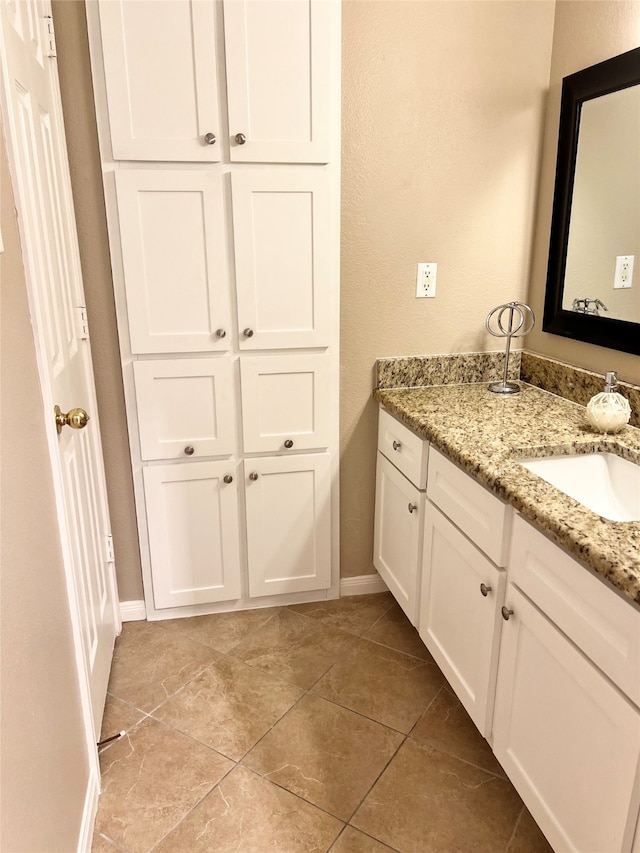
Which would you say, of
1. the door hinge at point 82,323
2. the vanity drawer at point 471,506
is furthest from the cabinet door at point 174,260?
the vanity drawer at point 471,506

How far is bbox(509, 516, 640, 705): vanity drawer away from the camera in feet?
3.34

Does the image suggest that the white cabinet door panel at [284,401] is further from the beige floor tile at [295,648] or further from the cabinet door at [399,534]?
the beige floor tile at [295,648]

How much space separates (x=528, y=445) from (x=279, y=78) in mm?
1334

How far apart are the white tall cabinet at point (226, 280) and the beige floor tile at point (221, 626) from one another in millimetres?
40

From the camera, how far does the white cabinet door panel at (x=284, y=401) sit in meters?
2.14

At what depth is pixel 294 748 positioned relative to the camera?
5.78ft

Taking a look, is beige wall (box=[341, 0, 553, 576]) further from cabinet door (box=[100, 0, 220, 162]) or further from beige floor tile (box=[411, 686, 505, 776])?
beige floor tile (box=[411, 686, 505, 776])

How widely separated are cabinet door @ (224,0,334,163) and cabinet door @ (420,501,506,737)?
1215 millimetres

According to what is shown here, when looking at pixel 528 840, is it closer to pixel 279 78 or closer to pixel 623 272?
pixel 623 272

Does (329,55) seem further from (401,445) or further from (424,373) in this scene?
(401,445)

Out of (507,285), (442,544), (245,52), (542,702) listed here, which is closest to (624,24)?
(507,285)

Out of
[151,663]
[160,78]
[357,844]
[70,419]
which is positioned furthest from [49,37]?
[357,844]

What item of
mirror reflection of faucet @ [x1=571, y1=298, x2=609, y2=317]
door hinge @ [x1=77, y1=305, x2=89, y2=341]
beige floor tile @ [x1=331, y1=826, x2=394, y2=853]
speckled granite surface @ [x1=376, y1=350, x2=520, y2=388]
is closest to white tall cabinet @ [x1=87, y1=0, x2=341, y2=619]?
door hinge @ [x1=77, y1=305, x2=89, y2=341]

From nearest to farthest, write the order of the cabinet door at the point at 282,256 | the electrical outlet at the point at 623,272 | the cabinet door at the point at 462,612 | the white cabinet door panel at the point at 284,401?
the cabinet door at the point at 462,612 → the electrical outlet at the point at 623,272 → the cabinet door at the point at 282,256 → the white cabinet door panel at the point at 284,401
